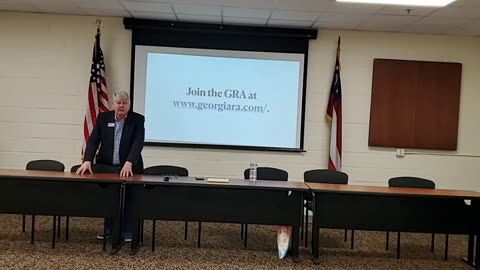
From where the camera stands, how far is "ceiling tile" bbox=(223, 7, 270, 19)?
5.12 m

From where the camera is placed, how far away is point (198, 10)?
5234 millimetres

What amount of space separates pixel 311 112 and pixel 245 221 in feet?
8.16

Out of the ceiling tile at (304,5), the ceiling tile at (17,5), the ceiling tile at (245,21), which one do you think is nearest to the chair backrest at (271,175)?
the ceiling tile at (304,5)

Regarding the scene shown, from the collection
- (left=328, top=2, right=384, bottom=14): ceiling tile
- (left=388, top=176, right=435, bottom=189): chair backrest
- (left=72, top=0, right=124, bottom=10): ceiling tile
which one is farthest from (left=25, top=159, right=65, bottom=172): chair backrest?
(left=388, top=176, right=435, bottom=189): chair backrest

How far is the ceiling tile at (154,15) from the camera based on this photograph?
18.0 ft

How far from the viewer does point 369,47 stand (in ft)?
19.6

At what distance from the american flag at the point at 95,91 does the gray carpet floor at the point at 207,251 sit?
1.32 m

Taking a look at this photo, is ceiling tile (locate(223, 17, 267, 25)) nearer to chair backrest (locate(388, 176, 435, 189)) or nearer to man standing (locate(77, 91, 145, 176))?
man standing (locate(77, 91, 145, 176))

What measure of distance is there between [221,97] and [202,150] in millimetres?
778

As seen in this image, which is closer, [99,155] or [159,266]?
[159,266]

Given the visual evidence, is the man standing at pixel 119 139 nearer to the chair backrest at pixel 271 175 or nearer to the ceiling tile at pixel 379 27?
the chair backrest at pixel 271 175

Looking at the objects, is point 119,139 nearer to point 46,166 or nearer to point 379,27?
point 46,166

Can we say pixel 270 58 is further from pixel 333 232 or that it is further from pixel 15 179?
pixel 15 179

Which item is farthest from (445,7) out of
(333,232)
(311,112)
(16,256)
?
(16,256)
